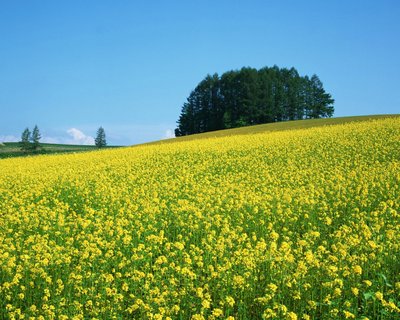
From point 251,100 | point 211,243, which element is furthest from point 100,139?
point 211,243

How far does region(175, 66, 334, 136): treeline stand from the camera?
85.6 metres

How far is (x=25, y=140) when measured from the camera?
326 feet

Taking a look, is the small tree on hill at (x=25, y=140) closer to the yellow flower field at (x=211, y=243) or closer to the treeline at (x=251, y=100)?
the treeline at (x=251, y=100)

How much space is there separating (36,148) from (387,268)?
102 meters

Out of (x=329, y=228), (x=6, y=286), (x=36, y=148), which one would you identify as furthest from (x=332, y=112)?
(x=6, y=286)

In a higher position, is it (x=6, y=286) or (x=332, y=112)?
(x=332, y=112)

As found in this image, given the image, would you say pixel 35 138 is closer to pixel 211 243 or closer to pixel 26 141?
pixel 26 141

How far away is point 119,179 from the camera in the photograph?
63.1ft

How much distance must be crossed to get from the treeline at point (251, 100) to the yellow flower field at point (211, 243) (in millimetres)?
62187

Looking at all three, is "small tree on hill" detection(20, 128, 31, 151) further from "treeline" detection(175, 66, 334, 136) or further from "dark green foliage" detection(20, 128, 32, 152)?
"treeline" detection(175, 66, 334, 136)

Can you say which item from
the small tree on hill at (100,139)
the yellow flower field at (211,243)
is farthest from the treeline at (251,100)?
the yellow flower field at (211,243)

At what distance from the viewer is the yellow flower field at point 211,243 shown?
21.4 ft

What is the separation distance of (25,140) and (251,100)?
52.3 m

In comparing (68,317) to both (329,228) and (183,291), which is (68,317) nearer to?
(183,291)
